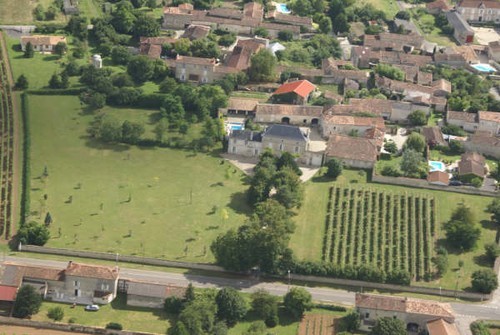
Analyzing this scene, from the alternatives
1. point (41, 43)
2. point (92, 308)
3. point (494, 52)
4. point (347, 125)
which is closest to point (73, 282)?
point (92, 308)

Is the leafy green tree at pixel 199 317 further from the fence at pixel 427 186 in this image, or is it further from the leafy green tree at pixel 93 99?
the leafy green tree at pixel 93 99

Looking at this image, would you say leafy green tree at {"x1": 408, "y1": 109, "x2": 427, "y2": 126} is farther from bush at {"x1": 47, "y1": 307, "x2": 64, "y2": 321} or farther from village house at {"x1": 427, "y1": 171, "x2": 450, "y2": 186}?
bush at {"x1": 47, "y1": 307, "x2": 64, "y2": 321}

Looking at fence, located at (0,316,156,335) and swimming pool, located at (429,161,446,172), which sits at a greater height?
swimming pool, located at (429,161,446,172)

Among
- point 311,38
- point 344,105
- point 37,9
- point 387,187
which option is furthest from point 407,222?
point 37,9

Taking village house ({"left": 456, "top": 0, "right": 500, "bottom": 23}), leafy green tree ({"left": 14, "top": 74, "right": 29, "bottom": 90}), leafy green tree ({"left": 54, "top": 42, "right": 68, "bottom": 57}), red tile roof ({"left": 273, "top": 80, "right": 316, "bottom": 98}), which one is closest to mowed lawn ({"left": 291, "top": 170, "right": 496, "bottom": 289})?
red tile roof ({"left": 273, "top": 80, "right": 316, "bottom": 98})

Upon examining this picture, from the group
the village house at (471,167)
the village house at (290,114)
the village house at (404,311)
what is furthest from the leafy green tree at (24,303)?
the village house at (471,167)

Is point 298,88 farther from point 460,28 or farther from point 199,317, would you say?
point 199,317
